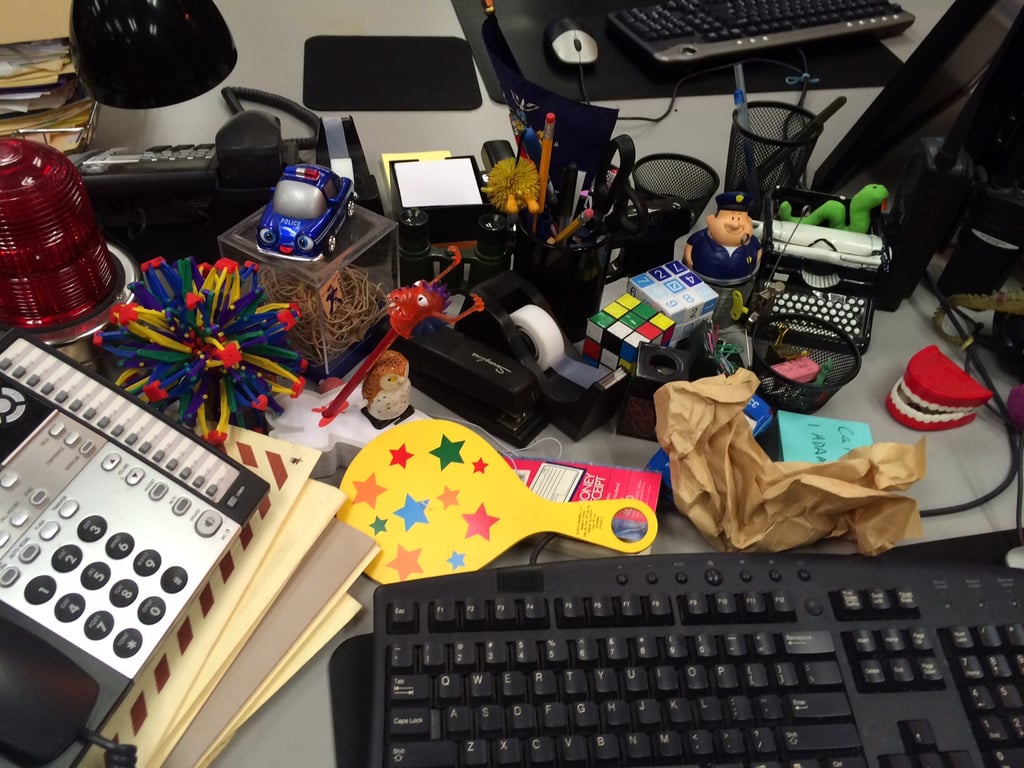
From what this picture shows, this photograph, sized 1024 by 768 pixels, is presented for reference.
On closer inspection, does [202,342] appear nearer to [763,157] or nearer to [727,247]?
[727,247]

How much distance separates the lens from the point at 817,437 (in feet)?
2.05

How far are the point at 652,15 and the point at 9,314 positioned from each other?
0.87m

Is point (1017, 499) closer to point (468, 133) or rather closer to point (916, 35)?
point (468, 133)

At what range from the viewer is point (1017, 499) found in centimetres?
62

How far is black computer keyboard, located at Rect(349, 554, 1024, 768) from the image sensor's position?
453 mm

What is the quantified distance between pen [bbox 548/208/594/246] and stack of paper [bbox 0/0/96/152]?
0.44 meters

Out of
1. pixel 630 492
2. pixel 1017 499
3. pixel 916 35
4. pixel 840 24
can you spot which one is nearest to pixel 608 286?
pixel 630 492

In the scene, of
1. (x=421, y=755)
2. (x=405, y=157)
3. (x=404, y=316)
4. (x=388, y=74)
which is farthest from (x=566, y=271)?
(x=388, y=74)

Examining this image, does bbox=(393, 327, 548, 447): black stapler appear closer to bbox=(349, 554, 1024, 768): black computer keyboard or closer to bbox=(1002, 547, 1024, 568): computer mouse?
bbox=(349, 554, 1024, 768): black computer keyboard

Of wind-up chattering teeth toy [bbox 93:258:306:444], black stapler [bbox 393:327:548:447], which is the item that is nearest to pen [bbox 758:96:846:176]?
black stapler [bbox 393:327:548:447]

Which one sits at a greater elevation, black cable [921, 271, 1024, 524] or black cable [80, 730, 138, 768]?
black cable [80, 730, 138, 768]

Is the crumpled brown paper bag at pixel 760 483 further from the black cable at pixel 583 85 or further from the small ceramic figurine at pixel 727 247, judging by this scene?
the black cable at pixel 583 85

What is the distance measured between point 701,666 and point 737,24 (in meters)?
0.90

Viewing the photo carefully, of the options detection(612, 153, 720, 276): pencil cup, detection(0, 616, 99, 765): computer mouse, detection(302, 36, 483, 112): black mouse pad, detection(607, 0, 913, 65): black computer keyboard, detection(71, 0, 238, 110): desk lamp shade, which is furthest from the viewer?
detection(607, 0, 913, 65): black computer keyboard
